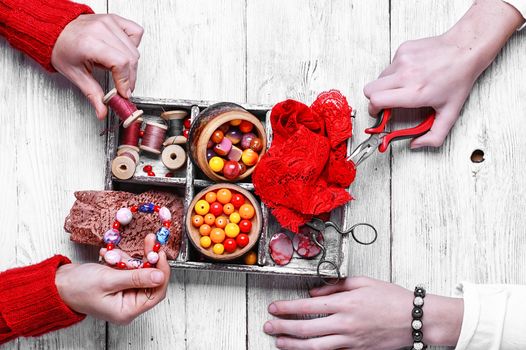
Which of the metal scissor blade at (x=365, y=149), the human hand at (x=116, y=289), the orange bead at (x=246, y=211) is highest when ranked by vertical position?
the metal scissor blade at (x=365, y=149)

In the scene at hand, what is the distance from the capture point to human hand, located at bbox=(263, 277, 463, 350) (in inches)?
45.7

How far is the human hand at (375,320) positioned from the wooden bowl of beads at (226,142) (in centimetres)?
29

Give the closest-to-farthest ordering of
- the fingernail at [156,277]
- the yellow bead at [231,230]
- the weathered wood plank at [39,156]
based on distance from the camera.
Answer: the fingernail at [156,277] < the yellow bead at [231,230] < the weathered wood plank at [39,156]

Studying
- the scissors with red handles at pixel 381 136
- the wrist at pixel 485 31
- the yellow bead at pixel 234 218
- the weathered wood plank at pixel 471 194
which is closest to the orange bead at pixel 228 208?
the yellow bead at pixel 234 218

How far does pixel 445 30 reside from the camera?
1264mm

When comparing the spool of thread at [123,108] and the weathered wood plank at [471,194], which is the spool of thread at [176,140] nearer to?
the spool of thread at [123,108]

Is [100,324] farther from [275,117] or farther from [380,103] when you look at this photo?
[380,103]

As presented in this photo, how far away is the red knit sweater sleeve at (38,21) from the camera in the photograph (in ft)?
3.73

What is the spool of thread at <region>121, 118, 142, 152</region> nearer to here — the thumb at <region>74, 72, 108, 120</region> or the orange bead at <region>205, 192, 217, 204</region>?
the thumb at <region>74, 72, 108, 120</region>

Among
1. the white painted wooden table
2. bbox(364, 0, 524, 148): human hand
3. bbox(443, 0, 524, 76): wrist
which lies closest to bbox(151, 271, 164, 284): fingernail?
the white painted wooden table

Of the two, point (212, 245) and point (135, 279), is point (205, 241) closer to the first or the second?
point (212, 245)

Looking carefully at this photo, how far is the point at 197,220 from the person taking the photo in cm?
112

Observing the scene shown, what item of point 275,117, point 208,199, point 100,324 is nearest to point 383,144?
point 275,117

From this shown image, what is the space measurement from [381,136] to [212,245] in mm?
366
